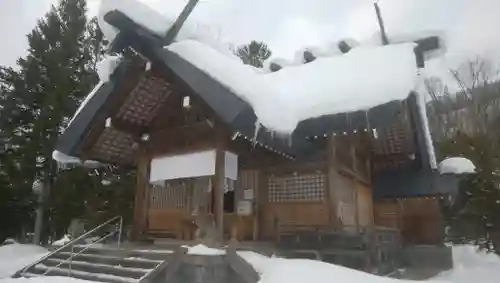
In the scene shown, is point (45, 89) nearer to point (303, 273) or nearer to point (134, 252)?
point (134, 252)

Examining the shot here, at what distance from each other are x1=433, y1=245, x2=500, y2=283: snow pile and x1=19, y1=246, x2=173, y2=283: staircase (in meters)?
6.65

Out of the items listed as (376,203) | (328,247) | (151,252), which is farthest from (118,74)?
(376,203)

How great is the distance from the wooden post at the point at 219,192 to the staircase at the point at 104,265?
1.07 meters

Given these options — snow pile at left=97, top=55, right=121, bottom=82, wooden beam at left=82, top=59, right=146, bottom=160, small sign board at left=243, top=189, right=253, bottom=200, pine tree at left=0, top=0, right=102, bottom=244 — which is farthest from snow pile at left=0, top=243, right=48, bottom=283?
small sign board at left=243, top=189, right=253, bottom=200

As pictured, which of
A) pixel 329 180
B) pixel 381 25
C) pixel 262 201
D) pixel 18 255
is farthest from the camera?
pixel 18 255

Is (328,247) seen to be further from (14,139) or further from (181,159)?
(14,139)

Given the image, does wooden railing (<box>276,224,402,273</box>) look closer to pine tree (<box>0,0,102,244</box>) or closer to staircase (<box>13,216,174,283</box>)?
staircase (<box>13,216,174,283</box>)

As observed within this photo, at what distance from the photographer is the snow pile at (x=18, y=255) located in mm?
10621

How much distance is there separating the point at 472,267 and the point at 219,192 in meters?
8.50

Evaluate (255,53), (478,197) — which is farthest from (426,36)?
(255,53)

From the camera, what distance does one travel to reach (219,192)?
7.68 m

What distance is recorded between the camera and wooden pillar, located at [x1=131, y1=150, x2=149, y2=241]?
31.4 ft

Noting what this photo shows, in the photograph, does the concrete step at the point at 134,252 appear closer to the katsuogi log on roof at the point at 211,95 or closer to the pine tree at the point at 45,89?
the katsuogi log on roof at the point at 211,95

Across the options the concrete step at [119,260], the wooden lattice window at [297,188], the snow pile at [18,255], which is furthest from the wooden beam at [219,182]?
the snow pile at [18,255]
